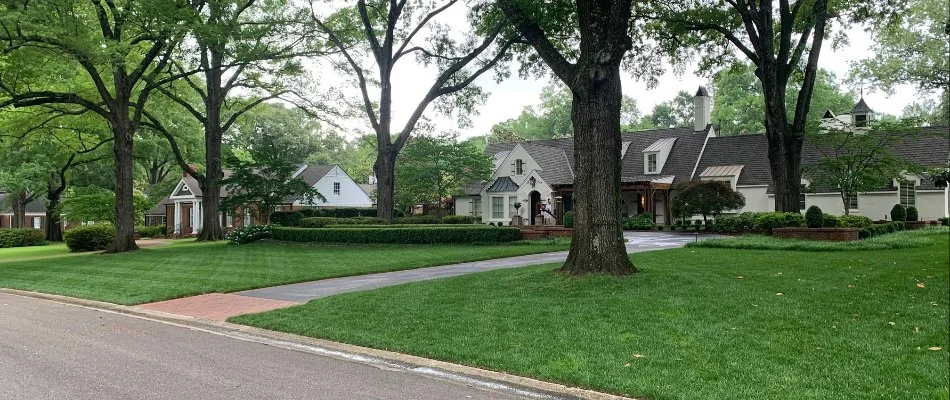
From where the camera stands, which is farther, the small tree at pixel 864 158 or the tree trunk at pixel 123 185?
the tree trunk at pixel 123 185

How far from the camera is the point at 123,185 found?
1070 inches

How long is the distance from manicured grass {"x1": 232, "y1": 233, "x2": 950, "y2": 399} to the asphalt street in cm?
84

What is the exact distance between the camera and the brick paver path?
420 inches

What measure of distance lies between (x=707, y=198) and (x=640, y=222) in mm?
6178

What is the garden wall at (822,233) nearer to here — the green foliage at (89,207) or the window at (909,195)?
the window at (909,195)

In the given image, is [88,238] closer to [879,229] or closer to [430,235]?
[430,235]

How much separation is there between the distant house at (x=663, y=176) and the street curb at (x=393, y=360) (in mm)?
28184

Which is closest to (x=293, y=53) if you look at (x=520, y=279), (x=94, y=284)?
(x=94, y=284)

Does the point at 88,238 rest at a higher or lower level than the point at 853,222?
lower

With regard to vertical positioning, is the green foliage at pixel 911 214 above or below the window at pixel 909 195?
below

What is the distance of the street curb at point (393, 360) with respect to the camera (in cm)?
558

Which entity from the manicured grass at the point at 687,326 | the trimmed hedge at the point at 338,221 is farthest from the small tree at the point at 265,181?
the manicured grass at the point at 687,326

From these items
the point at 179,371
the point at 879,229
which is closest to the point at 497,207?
the point at 879,229

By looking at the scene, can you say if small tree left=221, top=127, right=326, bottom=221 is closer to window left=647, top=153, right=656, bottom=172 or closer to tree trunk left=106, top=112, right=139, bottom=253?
tree trunk left=106, top=112, right=139, bottom=253
